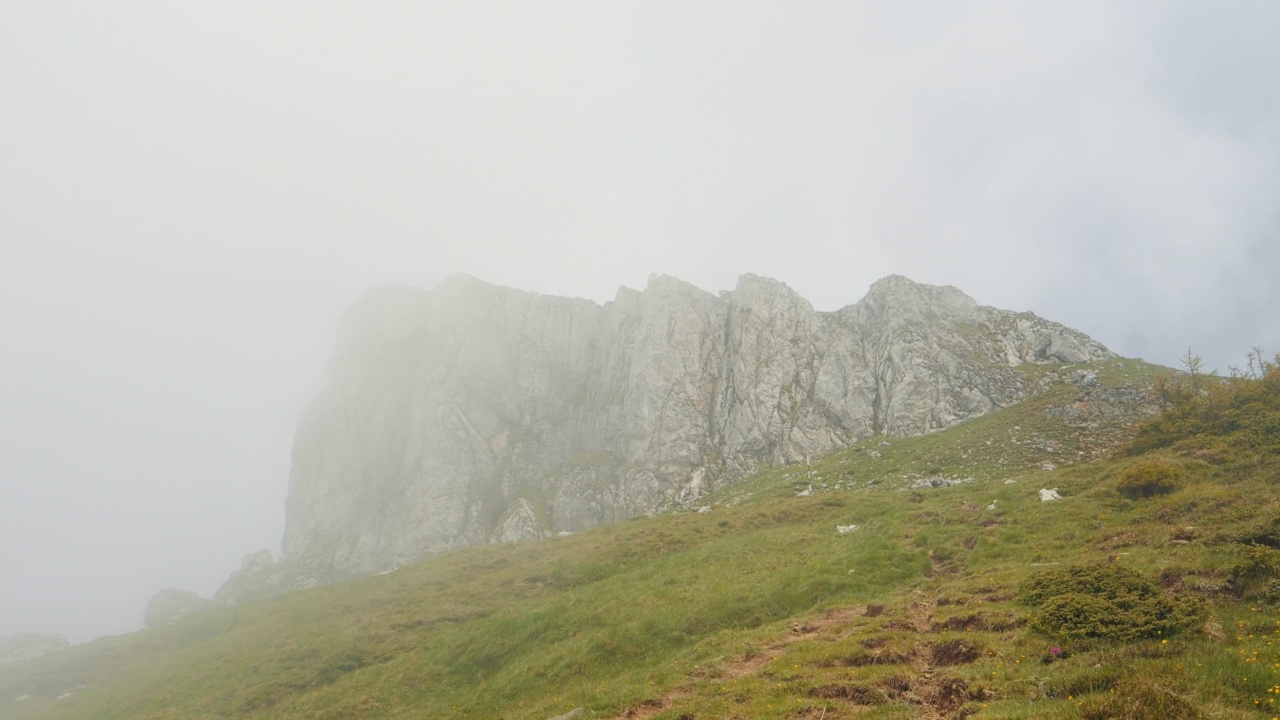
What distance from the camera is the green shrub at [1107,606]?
540 inches

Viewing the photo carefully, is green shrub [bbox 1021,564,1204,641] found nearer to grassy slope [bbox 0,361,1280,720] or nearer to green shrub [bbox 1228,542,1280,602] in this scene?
grassy slope [bbox 0,361,1280,720]

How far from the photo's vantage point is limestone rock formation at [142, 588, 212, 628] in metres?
97.9

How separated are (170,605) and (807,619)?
127 metres

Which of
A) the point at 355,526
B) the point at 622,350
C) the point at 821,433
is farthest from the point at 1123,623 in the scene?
the point at 355,526

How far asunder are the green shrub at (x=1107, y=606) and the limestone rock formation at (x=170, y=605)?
12617 cm

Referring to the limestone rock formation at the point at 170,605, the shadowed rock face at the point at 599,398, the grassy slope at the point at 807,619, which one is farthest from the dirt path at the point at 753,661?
the limestone rock formation at the point at 170,605

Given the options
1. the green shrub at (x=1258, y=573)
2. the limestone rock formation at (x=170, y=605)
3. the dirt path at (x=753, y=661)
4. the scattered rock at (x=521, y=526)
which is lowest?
the limestone rock formation at (x=170, y=605)

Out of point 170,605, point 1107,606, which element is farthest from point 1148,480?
point 170,605

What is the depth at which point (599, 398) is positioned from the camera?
117 meters

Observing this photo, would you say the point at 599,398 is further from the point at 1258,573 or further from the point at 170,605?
the point at 1258,573

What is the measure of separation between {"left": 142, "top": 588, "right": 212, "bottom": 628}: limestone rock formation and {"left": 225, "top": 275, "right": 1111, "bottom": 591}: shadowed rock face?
628 inches

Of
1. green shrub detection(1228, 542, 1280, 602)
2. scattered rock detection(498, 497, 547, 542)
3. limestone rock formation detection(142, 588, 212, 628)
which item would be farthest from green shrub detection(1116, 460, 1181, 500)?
limestone rock formation detection(142, 588, 212, 628)

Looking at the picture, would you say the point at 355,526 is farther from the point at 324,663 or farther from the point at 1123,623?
the point at 1123,623

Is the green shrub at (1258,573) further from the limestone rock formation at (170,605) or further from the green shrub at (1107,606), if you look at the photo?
the limestone rock formation at (170,605)
